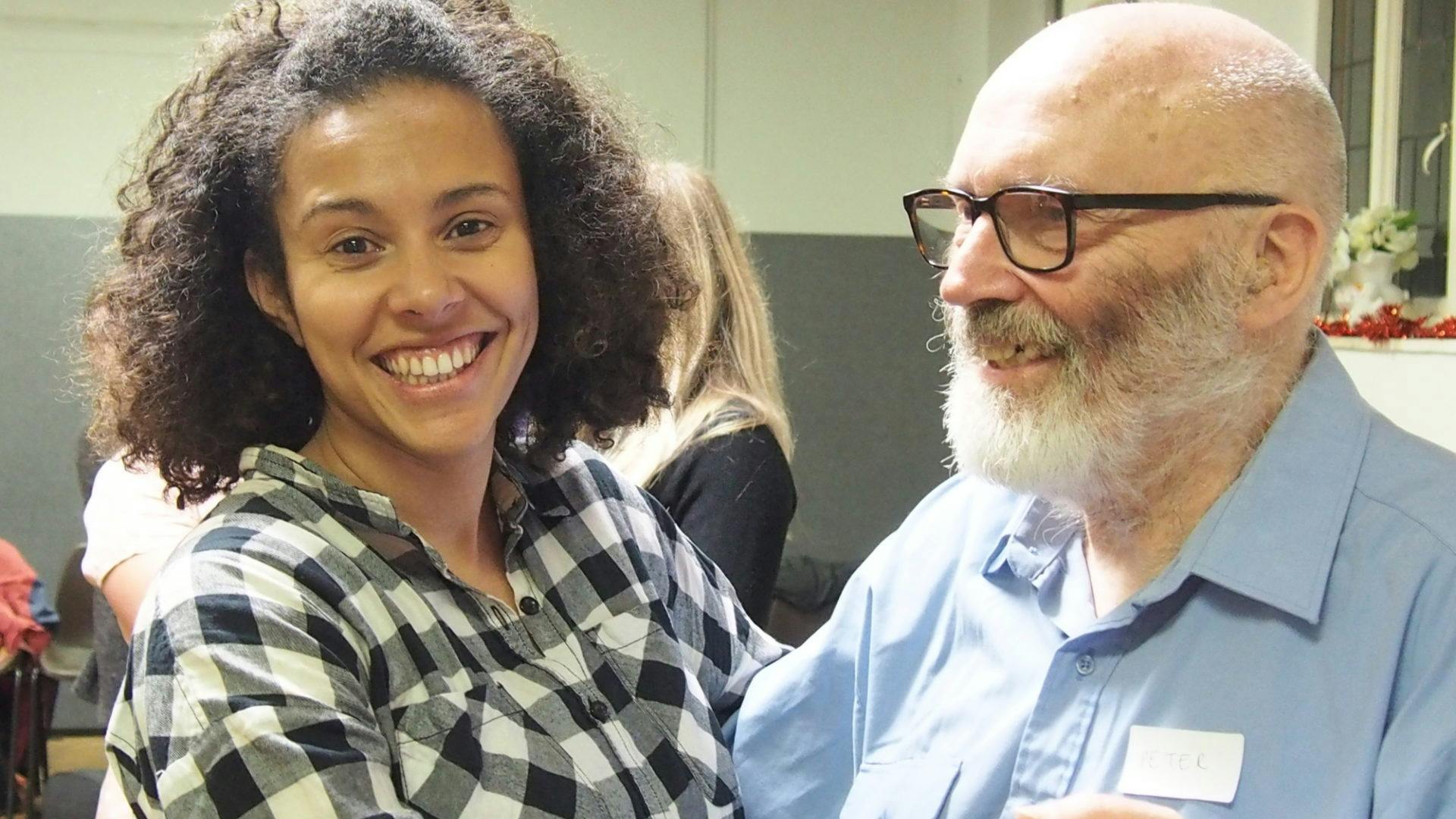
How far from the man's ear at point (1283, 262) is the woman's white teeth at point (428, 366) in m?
0.75

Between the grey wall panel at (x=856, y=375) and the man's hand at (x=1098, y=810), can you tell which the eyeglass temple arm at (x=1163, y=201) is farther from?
the grey wall panel at (x=856, y=375)

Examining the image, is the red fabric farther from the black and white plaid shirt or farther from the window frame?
the window frame

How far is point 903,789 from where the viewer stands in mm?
A: 1344

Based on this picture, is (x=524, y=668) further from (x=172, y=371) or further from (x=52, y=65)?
(x=52, y=65)

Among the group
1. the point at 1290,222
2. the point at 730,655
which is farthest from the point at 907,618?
the point at 1290,222

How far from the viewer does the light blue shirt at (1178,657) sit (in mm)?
1081

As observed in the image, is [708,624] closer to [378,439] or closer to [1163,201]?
[378,439]

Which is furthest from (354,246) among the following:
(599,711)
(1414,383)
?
(1414,383)

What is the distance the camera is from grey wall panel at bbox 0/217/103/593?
16.4 ft

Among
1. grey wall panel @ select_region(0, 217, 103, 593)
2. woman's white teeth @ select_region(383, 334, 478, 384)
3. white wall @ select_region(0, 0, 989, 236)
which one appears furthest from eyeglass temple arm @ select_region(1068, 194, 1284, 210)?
grey wall panel @ select_region(0, 217, 103, 593)

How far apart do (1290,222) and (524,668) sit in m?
0.84

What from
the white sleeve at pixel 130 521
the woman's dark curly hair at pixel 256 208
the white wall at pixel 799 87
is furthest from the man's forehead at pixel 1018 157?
the white wall at pixel 799 87

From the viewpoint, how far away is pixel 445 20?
133 cm

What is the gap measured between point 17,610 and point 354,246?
3348 mm
